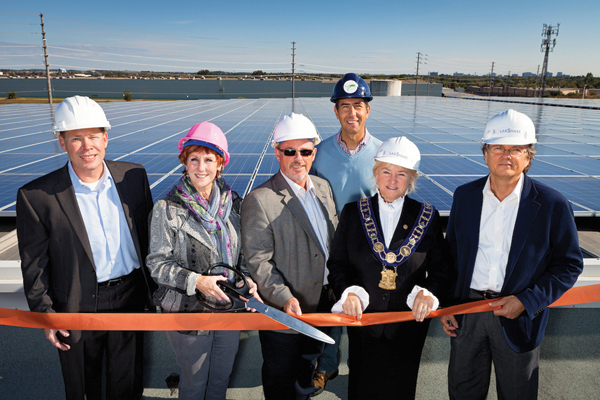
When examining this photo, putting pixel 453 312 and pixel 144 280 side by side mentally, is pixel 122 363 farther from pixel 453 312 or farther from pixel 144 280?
pixel 453 312

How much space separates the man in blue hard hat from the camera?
361 centimetres

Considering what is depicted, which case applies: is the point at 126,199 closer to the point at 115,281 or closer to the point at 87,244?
the point at 87,244

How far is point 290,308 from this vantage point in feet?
8.86

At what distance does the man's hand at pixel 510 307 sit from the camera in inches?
99.4

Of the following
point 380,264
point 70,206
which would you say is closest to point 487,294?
point 380,264

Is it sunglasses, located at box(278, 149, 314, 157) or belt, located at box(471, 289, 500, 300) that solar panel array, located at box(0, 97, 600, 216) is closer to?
belt, located at box(471, 289, 500, 300)

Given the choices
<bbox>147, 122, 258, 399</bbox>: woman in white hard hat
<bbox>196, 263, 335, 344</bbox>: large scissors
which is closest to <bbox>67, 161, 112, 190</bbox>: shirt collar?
<bbox>147, 122, 258, 399</bbox>: woman in white hard hat

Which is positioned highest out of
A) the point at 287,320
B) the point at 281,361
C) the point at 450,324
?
the point at 287,320

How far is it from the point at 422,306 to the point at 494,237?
76cm

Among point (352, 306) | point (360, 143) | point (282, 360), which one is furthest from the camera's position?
point (360, 143)

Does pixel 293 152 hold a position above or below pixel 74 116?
below

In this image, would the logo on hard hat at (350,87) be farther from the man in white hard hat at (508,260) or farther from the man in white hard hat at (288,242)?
the man in white hard hat at (508,260)

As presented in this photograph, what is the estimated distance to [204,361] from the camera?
2.83m

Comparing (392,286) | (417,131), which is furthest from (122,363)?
(417,131)
